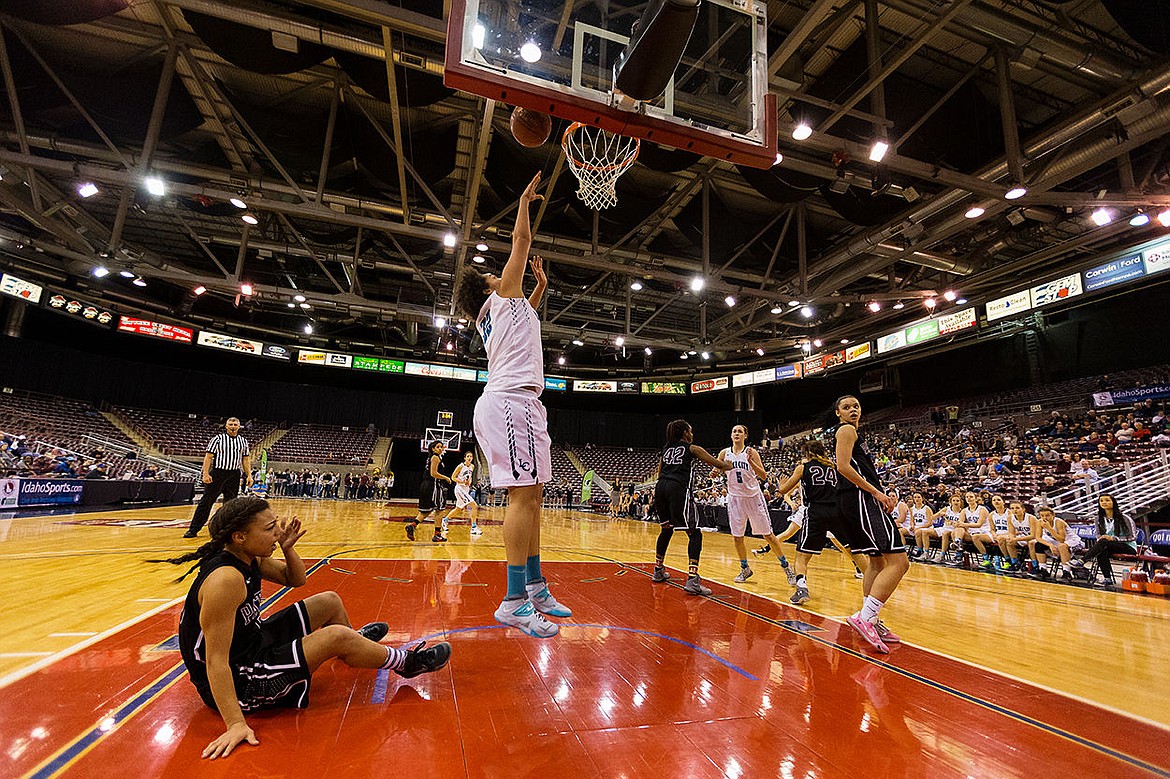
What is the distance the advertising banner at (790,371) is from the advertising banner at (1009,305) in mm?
7412

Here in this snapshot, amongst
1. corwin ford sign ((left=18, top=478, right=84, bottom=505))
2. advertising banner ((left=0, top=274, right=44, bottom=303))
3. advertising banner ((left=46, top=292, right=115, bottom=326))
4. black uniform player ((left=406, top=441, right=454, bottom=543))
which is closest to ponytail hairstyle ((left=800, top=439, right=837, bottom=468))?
black uniform player ((left=406, top=441, right=454, bottom=543))

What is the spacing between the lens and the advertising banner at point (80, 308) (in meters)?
17.3

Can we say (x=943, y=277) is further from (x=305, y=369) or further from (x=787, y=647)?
(x=305, y=369)

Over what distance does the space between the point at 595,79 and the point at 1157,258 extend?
13.9 meters

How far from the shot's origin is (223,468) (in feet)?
22.8

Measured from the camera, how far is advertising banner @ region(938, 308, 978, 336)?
14062 mm

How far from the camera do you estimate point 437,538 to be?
339 inches

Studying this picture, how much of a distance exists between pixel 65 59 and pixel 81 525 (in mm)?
8048

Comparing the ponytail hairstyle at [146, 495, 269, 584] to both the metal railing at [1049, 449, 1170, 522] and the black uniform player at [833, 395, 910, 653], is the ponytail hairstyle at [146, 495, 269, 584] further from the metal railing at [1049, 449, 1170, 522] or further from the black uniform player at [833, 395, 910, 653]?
the metal railing at [1049, 449, 1170, 522]

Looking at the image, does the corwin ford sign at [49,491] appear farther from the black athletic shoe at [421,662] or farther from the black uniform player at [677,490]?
the black athletic shoe at [421,662]

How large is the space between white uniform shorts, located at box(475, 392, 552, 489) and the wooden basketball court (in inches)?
37.8

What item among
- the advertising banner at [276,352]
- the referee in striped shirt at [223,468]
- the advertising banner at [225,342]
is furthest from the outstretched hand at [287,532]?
the advertising banner at [276,352]

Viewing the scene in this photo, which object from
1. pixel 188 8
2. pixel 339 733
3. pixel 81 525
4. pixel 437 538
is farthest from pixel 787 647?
pixel 81 525

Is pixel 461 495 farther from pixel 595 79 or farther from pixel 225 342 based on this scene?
pixel 225 342
